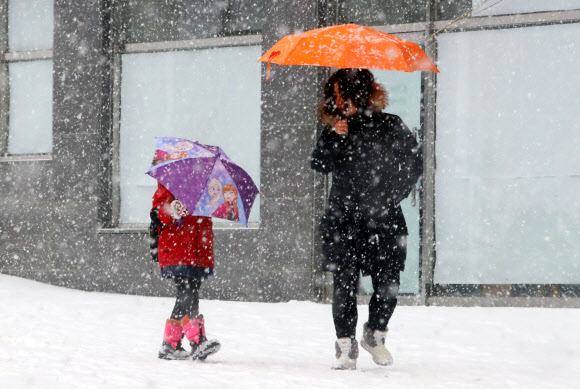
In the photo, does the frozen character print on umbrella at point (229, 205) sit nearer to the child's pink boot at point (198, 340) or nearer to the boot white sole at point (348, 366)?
the child's pink boot at point (198, 340)

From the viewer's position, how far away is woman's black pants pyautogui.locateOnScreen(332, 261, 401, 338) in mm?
5043

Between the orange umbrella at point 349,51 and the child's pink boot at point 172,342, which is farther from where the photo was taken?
the child's pink boot at point 172,342

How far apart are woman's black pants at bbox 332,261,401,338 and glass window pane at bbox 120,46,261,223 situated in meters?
4.81

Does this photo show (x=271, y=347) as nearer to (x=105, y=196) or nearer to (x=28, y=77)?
(x=105, y=196)

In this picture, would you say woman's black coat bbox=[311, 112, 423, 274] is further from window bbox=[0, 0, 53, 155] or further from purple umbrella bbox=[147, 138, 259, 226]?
window bbox=[0, 0, 53, 155]

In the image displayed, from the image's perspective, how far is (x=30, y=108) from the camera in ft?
37.4

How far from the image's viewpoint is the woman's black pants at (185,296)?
549 centimetres

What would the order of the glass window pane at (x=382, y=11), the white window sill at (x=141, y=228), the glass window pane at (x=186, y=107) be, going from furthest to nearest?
the glass window pane at (x=186, y=107)
the white window sill at (x=141, y=228)
the glass window pane at (x=382, y=11)

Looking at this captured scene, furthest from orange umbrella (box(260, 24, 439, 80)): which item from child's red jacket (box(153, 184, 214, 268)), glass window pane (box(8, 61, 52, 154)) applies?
glass window pane (box(8, 61, 52, 154))

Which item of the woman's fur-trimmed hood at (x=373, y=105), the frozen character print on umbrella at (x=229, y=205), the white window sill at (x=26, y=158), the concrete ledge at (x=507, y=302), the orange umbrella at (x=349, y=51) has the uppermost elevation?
the orange umbrella at (x=349, y=51)

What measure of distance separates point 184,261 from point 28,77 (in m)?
6.95

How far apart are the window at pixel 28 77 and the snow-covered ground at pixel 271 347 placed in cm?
246

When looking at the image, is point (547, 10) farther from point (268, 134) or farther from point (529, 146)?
point (268, 134)

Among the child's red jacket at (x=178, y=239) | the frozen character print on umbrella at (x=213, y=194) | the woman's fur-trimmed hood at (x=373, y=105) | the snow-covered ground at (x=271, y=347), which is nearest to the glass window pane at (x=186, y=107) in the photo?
the snow-covered ground at (x=271, y=347)
